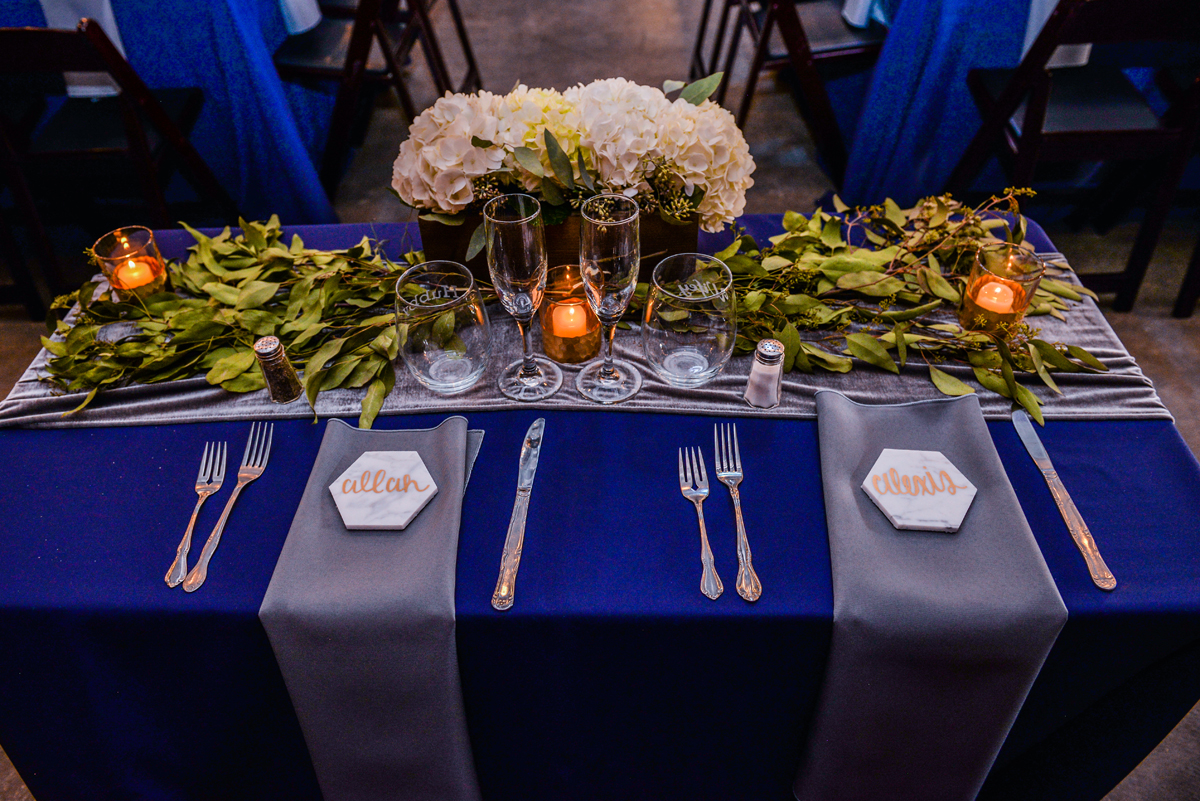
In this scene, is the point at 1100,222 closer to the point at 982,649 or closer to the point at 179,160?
the point at 982,649

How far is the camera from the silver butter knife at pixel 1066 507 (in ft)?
2.68

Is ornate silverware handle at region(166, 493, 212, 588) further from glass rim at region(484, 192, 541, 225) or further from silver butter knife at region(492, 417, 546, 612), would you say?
glass rim at region(484, 192, 541, 225)

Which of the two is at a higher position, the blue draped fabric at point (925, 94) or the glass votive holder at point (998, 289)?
the glass votive holder at point (998, 289)

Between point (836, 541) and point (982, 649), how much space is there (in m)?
0.18

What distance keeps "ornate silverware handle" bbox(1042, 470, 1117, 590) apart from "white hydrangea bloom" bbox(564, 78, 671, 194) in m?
0.69

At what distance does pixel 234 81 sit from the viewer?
2.24m

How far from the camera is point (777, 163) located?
122 inches

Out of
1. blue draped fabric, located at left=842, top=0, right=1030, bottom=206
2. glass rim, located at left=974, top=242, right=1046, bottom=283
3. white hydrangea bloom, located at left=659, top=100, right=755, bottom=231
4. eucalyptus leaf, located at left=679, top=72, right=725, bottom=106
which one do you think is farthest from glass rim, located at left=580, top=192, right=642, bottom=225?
blue draped fabric, located at left=842, top=0, right=1030, bottom=206

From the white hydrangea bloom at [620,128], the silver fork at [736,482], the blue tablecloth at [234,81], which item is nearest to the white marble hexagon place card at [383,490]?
the silver fork at [736,482]

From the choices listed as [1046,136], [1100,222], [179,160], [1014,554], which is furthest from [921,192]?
[179,160]

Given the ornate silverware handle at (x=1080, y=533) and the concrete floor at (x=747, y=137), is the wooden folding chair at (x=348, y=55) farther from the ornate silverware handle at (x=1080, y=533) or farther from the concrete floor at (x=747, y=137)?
the ornate silverware handle at (x=1080, y=533)

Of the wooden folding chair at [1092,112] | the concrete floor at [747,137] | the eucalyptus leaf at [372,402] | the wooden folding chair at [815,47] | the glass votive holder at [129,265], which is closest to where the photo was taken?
the eucalyptus leaf at [372,402]

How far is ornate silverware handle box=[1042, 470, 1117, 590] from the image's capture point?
81 centimetres

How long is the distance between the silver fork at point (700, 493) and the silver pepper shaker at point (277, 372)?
1.87 feet
